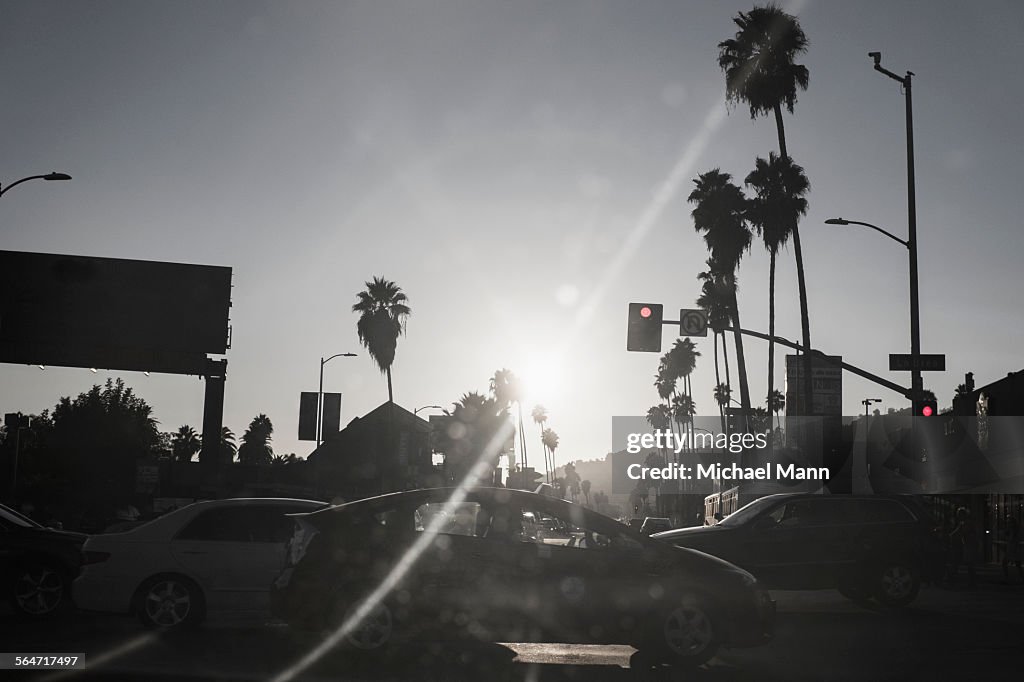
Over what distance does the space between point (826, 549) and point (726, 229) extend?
32.2 meters

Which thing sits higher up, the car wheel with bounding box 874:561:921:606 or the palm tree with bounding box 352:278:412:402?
the palm tree with bounding box 352:278:412:402

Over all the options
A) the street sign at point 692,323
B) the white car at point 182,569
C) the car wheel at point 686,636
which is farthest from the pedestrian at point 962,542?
the white car at point 182,569

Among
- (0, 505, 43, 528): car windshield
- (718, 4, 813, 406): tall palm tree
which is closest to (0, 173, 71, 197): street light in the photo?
(0, 505, 43, 528): car windshield

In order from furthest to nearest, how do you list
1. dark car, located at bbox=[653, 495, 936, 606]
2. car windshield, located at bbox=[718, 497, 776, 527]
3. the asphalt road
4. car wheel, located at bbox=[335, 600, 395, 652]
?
1. car windshield, located at bbox=[718, 497, 776, 527]
2. dark car, located at bbox=[653, 495, 936, 606]
3. car wheel, located at bbox=[335, 600, 395, 652]
4. the asphalt road

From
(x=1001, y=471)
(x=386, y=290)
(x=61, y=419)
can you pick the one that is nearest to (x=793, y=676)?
(x=1001, y=471)

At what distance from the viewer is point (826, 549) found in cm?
1573

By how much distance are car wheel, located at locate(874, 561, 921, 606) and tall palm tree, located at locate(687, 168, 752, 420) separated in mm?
29625

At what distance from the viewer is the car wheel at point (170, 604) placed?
35.9 ft

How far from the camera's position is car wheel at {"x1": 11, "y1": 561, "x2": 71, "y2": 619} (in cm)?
1232

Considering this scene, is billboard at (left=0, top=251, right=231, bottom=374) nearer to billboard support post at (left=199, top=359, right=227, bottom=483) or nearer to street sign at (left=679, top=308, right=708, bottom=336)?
billboard support post at (left=199, top=359, right=227, bottom=483)

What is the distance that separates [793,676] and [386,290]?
5335 cm

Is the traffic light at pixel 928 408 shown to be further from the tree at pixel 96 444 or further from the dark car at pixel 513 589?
the tree at pixel 96 444

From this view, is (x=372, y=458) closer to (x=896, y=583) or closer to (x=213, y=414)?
(x=213, y=414)

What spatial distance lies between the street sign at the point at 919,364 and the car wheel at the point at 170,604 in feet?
54.4
